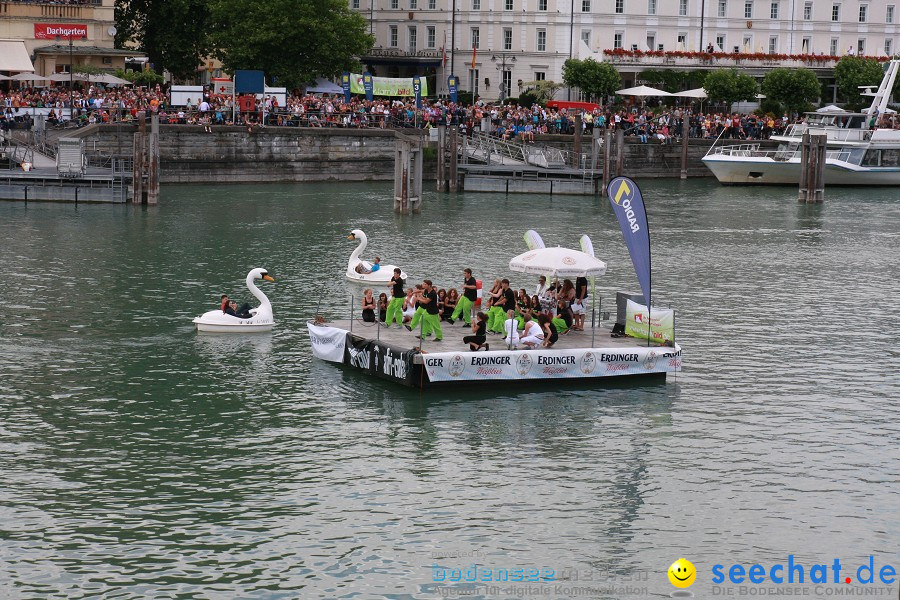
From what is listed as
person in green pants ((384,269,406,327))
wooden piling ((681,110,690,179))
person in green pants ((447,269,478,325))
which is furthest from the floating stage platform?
wooden piling ((681,110,690,179))

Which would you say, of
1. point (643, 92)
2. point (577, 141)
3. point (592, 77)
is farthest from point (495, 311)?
point (592, 77)

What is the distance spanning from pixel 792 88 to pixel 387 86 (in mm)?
26989

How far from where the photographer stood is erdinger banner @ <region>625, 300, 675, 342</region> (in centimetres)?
3069

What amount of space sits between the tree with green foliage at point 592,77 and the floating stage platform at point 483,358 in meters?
62.0

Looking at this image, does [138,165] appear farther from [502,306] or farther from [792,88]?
[792,88]

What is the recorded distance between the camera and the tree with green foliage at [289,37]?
79.1 metres

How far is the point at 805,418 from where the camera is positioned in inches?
1108

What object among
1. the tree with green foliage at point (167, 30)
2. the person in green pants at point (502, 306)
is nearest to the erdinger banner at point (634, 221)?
the person in green pants at point (502, 306)

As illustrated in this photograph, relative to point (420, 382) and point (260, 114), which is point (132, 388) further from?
point (260, 114)

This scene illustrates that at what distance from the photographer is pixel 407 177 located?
58875 mm

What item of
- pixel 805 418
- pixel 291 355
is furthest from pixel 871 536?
pixel 291 355

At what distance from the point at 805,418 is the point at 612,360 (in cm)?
416

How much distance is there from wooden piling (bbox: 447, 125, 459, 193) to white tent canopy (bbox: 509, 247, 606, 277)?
37.6m

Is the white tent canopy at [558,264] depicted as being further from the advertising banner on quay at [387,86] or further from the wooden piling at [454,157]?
the advertising banner on quay at [387,86]
